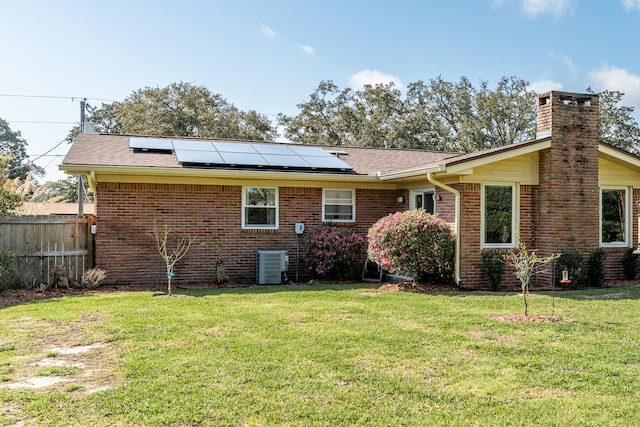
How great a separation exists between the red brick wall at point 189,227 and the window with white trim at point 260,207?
129 millimetres

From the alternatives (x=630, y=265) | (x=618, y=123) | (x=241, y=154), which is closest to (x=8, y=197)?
(x=241, y=154)

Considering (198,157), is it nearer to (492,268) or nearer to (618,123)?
(492,268)

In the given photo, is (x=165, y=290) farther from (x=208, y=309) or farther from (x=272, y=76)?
(x=272, y=76)

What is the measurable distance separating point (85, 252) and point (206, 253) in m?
2.57

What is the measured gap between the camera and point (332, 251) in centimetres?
1216

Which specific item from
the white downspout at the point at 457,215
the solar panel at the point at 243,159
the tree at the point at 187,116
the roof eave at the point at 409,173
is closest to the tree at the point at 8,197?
the solar panel at the point at 243,159

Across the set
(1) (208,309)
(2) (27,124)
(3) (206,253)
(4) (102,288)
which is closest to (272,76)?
(3) (206,253)

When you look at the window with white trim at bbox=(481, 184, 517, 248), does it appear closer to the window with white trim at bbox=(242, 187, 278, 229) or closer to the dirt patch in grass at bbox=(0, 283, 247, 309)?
the window with white trim at bbox=(242, 187, 278, 229)

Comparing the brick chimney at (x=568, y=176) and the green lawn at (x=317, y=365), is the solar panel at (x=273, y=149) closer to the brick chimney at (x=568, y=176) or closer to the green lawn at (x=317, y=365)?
the green lawn at (x=317, y=365)

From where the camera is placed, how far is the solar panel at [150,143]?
12.8m

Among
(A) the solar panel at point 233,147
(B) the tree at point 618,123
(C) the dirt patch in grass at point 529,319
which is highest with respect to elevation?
(B) the tree at point 618,123

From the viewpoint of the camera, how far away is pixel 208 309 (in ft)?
26.9

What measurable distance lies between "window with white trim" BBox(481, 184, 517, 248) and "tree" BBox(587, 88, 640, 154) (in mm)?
20460

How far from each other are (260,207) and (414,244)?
391 centimetres
